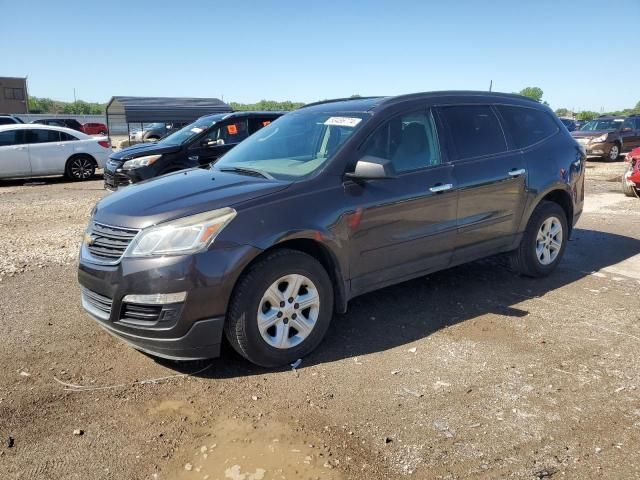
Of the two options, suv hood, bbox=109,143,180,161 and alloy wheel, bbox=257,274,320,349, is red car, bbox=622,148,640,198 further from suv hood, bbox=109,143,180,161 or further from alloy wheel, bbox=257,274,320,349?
alloy wheel, bbox=257,274,320,349

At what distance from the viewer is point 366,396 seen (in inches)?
132

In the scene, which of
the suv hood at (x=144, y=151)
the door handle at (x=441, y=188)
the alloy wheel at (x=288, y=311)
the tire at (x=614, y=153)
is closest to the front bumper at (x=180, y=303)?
the alloy wheel at (x=288, y=311)

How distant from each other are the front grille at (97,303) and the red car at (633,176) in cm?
1024

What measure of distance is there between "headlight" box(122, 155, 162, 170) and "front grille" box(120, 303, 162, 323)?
21.3ft

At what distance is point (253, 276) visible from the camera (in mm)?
3459

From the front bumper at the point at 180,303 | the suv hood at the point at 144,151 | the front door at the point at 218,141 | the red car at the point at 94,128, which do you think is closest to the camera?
the front bumper at the point at 180,303

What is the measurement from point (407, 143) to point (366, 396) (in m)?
2.11

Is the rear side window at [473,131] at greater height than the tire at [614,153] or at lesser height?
greater

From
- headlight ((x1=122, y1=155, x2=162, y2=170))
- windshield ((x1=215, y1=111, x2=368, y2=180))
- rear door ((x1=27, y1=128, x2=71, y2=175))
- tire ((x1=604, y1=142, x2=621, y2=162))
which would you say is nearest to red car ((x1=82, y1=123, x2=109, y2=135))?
rear door ((x1=27, y1=128, x2=71, y2=175))

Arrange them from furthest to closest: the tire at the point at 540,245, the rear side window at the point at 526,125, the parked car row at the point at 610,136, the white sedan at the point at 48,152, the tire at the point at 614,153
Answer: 1. the tire at the point at 614,153
2. the parked car row at the point at 610,136
3. the white sedan at the point at 48,152
4. the tire at the point at 540,245
5. the rear side window at the point at 526,125

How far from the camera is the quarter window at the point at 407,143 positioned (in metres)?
4.24

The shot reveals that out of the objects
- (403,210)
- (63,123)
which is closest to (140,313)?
(403,210)

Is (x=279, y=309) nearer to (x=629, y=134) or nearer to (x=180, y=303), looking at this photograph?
(x=180, y=303)

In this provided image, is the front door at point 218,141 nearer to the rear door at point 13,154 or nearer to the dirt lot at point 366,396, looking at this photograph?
the dirt lot at point 366,396
